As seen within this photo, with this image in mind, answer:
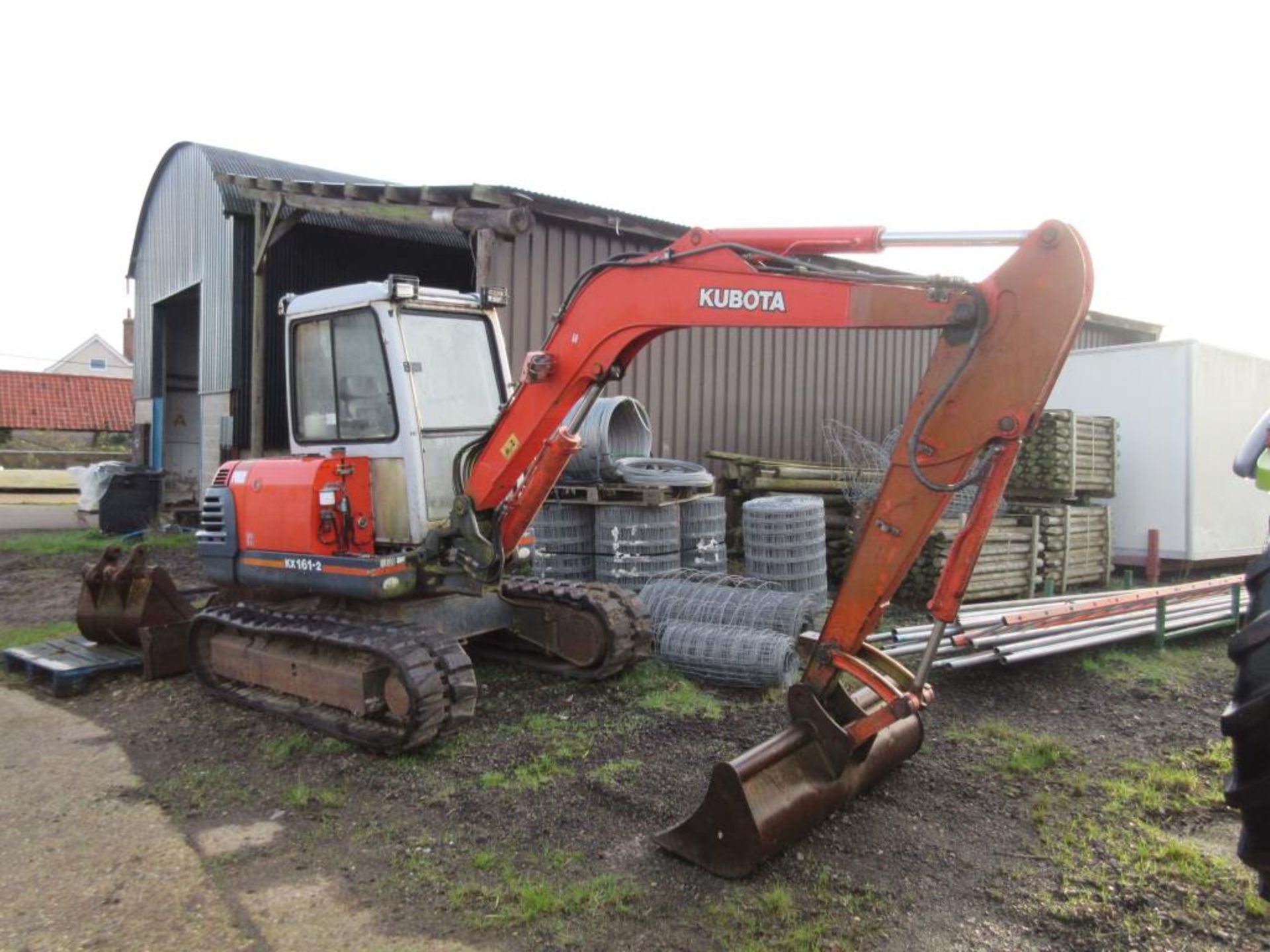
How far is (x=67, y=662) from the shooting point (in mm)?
7371

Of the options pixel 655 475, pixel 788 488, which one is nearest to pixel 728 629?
pixel 655 475

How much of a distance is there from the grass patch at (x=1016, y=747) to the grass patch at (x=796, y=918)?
5.97 ft

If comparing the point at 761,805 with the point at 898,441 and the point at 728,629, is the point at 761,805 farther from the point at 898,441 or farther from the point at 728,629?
the point at 728,629

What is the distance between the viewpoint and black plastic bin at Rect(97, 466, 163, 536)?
15.8m

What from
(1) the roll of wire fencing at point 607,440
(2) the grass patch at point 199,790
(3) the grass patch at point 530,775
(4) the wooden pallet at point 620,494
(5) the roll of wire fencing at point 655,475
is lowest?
(2) the grass patch at point 199,790

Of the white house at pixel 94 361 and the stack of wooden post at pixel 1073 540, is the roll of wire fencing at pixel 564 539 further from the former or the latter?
the white house at pixel 94 361

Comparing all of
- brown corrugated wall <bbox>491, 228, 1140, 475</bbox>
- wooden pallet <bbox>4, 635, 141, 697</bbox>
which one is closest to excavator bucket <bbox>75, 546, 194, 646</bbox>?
wooden pallet <bbox>4, 635, 141, 697</bbox>

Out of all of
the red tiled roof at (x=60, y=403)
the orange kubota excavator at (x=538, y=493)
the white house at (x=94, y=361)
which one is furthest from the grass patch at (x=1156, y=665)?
the white house at (x=94, y=361)

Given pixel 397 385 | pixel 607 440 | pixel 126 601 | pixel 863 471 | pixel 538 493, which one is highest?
pixel 397 385

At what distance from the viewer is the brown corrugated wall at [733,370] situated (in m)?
11.4

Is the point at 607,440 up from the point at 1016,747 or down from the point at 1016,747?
up

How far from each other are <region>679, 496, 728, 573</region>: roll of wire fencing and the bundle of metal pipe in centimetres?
232

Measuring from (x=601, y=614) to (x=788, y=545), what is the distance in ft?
10.6

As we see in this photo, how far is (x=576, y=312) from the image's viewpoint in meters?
5.61
